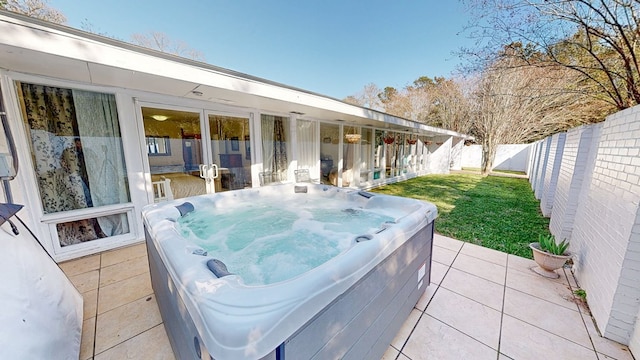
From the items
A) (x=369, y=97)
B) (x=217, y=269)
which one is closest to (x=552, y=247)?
(x=217, y=269)

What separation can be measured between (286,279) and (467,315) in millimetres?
1602

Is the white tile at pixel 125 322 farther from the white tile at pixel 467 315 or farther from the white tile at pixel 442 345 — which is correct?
the white tile at pixel 467 315

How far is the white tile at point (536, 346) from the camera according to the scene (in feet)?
5.16

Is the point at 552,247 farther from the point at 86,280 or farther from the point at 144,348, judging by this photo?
the point at 86,280

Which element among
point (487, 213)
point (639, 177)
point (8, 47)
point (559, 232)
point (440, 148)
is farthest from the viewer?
point (440, 148)

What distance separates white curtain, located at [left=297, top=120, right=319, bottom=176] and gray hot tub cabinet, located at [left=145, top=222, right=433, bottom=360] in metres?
3.99

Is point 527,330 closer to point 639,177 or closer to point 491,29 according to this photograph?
point 639,177

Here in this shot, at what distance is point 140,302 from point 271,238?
1312 millimetres

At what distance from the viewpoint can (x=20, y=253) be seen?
1.37 metres

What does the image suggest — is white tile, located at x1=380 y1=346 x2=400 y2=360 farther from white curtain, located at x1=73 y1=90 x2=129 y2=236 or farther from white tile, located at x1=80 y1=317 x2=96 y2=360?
white curtain, located at x1=73 y1=90 x2=129 y2=236

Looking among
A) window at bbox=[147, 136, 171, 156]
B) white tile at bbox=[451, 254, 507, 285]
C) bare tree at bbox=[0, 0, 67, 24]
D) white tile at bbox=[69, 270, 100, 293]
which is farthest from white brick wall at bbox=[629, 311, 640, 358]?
bare tree at bbox=[0, 0, 67, 24]

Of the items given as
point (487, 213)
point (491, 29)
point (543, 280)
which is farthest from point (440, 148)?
point (543, 280)

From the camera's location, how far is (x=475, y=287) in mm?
2305

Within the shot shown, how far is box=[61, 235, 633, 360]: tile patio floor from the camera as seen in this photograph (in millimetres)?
1614
